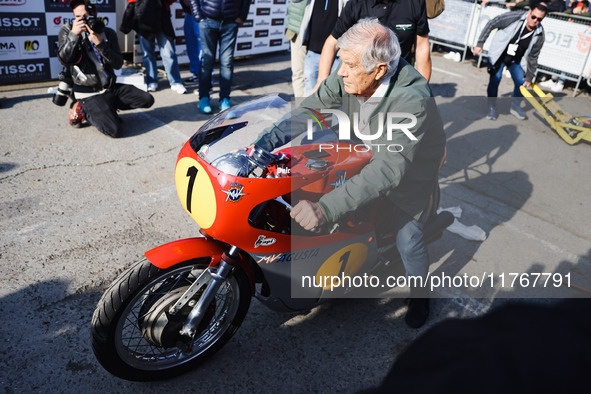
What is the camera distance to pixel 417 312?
316cm

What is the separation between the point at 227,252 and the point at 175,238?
153 cm

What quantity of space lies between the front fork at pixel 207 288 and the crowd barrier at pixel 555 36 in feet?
30.0

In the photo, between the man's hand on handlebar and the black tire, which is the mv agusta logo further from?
the black tire

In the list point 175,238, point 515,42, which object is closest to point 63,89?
point 175,238

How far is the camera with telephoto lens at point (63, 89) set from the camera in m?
5.36

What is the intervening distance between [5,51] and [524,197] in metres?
6.50

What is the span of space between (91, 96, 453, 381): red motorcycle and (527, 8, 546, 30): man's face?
17.3ft

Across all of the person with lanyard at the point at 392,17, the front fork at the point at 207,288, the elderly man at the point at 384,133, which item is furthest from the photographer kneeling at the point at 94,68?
the front fork at the point at 207,288

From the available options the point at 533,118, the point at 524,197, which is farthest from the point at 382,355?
the point at 533,118

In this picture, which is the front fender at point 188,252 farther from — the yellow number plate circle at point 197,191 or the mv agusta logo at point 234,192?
the mv agusta logo at point 234,192

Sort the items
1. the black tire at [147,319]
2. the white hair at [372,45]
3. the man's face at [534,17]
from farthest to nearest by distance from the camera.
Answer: the man's face at [534,17] < the white hair at [372,45] < the black tire at [147,319]

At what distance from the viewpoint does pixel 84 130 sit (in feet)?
17.8

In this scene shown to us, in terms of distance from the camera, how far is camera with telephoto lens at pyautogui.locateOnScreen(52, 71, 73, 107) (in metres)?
5.36

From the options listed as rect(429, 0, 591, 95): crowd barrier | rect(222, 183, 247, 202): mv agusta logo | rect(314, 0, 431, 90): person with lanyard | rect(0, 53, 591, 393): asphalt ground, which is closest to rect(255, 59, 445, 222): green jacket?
rect(222, 183, 247, 202): mv agusta logo
